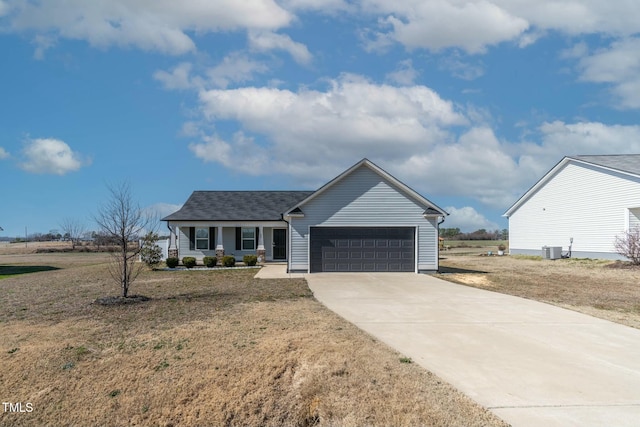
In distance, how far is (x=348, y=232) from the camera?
21109 mm

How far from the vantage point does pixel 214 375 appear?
6.02 meters

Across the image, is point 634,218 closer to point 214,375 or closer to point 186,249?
point 186,249

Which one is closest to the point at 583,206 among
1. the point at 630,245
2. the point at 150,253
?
the point at 630,245

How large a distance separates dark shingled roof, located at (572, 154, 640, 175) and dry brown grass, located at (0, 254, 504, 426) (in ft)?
80.5

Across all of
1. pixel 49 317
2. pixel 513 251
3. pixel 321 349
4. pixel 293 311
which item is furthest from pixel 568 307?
pixel 513 251

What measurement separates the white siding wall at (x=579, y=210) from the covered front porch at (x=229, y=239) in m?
18.9

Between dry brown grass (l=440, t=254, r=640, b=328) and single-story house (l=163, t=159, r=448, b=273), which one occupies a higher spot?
single-story house (l=163, t=159, r=448, b=273)

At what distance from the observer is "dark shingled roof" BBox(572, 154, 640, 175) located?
26.5 meters

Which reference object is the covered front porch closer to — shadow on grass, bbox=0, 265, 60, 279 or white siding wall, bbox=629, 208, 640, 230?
shadow on grass, bbox=0, 265, 60, 279

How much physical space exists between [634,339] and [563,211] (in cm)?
2577

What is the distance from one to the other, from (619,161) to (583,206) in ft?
11.3

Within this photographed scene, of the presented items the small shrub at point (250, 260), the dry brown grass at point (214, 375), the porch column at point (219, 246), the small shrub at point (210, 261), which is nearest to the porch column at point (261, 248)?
the small shrub at point (250, 260)

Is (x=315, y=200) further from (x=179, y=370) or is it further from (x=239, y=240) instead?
(x=179, y=370)

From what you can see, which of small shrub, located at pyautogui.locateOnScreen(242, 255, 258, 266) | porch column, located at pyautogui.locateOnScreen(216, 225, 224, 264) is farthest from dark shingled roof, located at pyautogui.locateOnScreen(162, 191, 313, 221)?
small shrub, located at pyautogui.locateOnScreen(242, 255, 258, 266)
